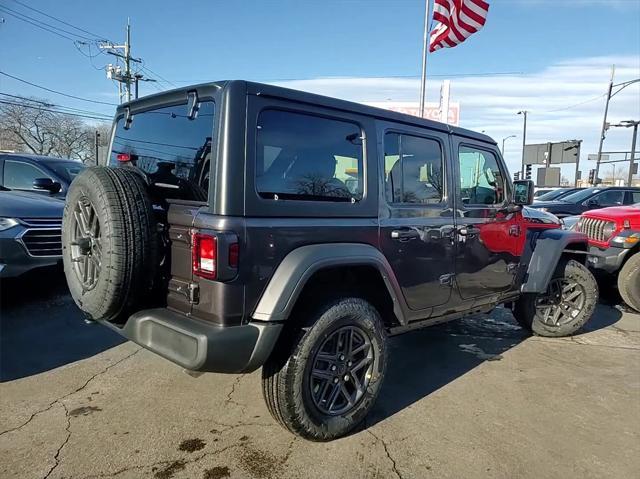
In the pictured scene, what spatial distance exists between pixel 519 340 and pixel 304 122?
11.7 ft

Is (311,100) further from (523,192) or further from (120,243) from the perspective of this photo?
(523,192)

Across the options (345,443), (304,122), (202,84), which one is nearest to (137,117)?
(202,84)

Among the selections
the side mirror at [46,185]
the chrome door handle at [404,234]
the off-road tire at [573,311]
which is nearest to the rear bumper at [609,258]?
the off-road tire at [573,311]

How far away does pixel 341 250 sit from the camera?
2785 mm

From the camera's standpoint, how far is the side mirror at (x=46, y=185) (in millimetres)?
5922

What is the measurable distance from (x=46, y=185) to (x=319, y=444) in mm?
5040

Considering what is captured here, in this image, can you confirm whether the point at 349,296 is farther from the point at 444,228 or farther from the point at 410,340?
the point at 410,340

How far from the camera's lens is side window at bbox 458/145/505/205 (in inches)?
153

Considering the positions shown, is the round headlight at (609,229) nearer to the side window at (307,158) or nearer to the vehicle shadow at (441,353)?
the vehicle shadow at (441,353)

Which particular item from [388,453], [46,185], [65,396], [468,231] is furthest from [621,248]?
[46,185]

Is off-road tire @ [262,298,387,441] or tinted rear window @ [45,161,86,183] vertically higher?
tinted rear window @ [45,161,86,183]

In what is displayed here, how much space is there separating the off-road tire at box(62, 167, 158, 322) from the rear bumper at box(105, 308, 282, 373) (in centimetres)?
20

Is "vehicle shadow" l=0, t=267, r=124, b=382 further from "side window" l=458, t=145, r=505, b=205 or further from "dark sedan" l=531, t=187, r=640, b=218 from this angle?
"dark sedan" l=531, t=187, r=640, b=218

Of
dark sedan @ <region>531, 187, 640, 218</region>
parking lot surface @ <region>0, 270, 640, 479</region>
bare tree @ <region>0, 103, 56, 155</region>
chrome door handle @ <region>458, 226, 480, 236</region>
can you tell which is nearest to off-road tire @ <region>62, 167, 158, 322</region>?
parking lot surface @ <region>0, 270, 640, 479</region>
